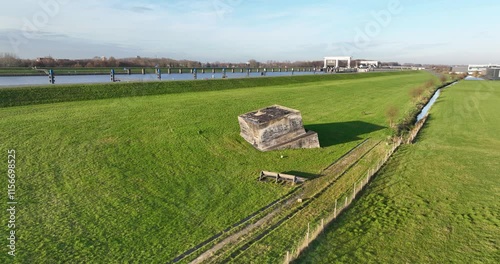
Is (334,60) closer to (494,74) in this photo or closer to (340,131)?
(494,74)

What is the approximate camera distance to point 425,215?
50.4 feet

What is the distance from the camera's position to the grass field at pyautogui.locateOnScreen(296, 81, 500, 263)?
12.3 meters

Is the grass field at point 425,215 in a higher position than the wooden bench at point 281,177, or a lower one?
lower

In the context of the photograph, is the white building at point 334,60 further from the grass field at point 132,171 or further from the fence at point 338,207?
the fence at point 338,207

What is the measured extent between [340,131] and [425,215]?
631 inches

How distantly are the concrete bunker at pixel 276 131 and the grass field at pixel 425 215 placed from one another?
625cm

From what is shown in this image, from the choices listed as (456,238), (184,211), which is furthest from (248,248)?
(456,238)

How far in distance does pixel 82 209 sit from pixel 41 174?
4.46 metres

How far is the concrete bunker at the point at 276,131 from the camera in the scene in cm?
2327

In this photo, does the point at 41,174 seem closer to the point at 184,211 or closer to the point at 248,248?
the point at 184,211

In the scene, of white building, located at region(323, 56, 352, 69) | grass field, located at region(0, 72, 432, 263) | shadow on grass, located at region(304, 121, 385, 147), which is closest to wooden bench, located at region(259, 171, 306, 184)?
grass field, located at region(0, 72, 432, 263)

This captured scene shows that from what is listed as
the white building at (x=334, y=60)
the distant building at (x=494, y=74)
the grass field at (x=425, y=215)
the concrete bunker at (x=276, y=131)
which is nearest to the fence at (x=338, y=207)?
the grass field at (x=425, y=215)

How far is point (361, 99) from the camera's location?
181ft

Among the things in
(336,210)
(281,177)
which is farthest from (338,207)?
(281,177)
